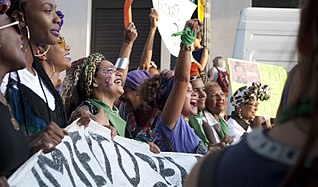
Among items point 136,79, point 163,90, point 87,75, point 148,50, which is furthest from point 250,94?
point 87,75

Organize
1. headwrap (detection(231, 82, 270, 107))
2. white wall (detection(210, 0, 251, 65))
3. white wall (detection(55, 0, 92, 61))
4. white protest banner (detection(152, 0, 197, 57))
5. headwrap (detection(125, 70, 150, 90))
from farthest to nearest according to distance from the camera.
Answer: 1. white wall (detection(210, 0, 251, 65))
2. white wall (detection(55, 0, 92, 61))
3. headwrap (detection(231, 82, 270, 107))
4. white protest banner (detection(152, 0, 197, 57))
5. headwrap (detection(125, 70, 150, 90))

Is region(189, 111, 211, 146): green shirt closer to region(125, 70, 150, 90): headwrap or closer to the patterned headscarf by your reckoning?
region(125, 70, 150, 90): headwrap

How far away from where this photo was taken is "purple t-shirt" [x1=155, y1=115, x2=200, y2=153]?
15.3ft

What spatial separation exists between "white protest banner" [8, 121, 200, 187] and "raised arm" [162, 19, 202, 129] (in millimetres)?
301

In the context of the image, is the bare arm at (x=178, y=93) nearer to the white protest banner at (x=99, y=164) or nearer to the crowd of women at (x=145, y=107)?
the crowd of women at (x=145, y=107)

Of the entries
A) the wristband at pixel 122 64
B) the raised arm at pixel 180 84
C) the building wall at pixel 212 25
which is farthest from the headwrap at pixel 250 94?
the building wall at pixel 212 25

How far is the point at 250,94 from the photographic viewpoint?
752 cm

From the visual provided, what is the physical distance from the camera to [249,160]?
1292mm

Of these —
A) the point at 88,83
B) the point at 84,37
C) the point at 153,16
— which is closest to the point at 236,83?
the point at 153,16

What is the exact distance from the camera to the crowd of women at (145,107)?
1.26m

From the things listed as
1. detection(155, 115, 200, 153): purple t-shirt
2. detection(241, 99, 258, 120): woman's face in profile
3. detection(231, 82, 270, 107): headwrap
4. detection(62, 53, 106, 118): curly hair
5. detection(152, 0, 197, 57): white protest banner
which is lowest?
detection(241, 99, 258, 120): woman's face in profile

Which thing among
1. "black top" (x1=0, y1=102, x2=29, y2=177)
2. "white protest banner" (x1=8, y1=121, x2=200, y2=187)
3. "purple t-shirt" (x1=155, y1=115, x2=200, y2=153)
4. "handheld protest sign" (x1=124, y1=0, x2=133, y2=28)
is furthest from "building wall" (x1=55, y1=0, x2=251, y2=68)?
"black top" (x1=0, y1=102, x2=29, y2=177)

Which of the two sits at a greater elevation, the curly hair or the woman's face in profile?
the curly hair

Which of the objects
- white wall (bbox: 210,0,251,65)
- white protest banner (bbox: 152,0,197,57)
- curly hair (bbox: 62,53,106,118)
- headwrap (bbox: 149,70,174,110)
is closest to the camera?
curly hair (bbox: 62,53,106,118)
